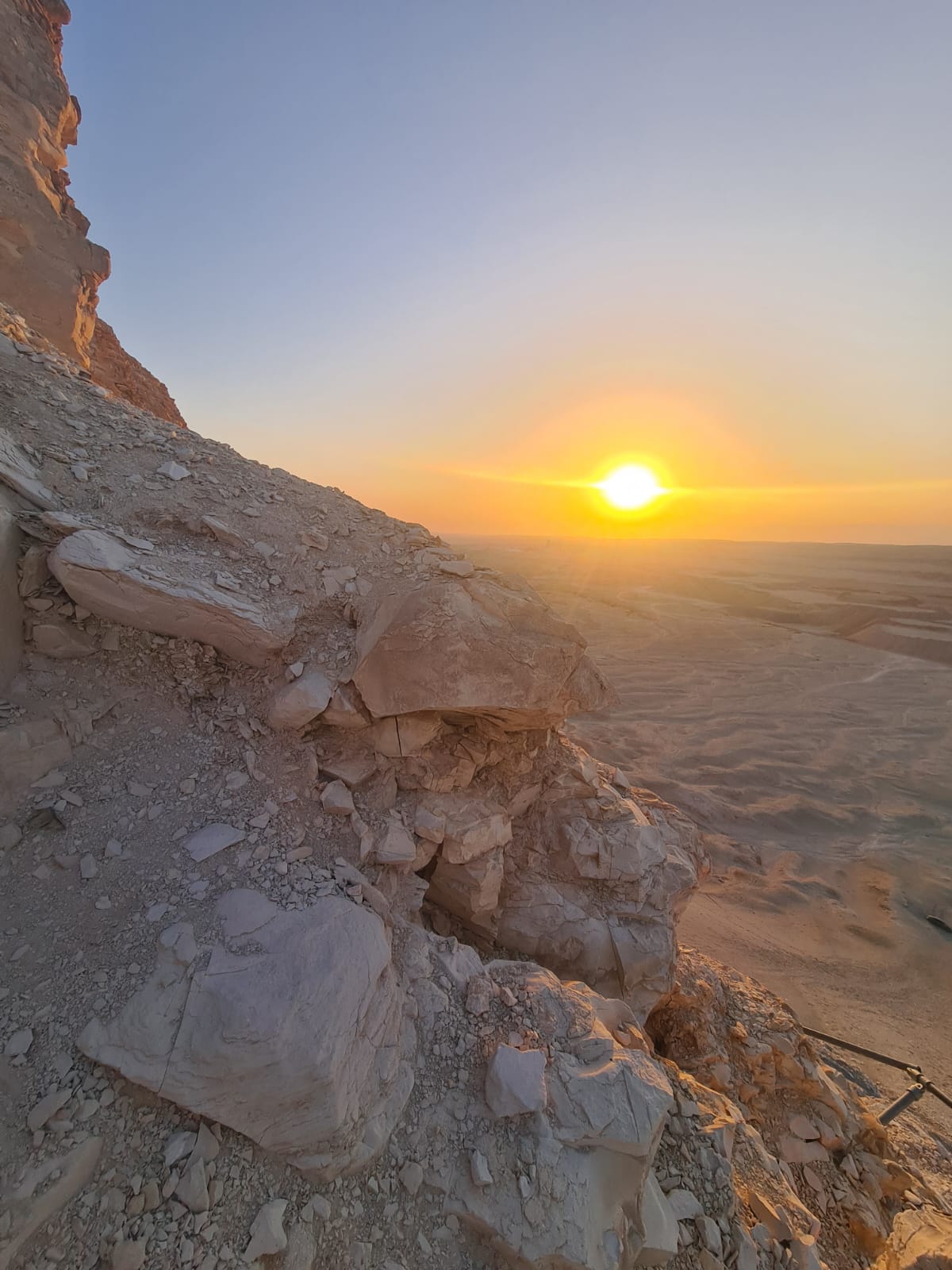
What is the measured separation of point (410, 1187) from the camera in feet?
7.62

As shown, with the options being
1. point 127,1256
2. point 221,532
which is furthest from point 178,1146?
point 221,532

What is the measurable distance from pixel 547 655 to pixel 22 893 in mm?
→ 3251

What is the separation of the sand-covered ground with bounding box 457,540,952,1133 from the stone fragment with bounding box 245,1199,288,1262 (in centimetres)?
625

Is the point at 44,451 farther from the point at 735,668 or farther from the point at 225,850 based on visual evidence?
the point at 735,668

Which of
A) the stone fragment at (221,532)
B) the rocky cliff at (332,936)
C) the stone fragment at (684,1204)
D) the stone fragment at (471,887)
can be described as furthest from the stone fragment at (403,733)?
the stone fragment at (684,1204)

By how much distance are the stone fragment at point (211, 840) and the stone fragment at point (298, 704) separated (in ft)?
2.40

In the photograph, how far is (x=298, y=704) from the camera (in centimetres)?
349

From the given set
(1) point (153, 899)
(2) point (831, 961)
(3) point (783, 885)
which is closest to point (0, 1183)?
(1) point (153, 899)

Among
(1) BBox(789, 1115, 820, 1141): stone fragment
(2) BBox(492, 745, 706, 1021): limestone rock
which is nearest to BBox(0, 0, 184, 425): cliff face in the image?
(2) BBox(492, 745, 706, 1021): limestone rock

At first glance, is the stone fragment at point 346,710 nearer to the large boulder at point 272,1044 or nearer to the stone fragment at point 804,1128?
the large boulder at point 272,1044

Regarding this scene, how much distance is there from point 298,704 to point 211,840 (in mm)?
938

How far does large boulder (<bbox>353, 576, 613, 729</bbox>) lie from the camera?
359 cm

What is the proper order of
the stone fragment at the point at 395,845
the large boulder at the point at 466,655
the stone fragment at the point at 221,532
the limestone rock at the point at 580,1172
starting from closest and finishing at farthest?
the limestone rock at the point at 580,1172, the stone fragment at the point at 395,845, the large boulder at the point at 466,655, the stone fragment at the point at 221,532

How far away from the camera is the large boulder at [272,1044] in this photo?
2.19 meters
